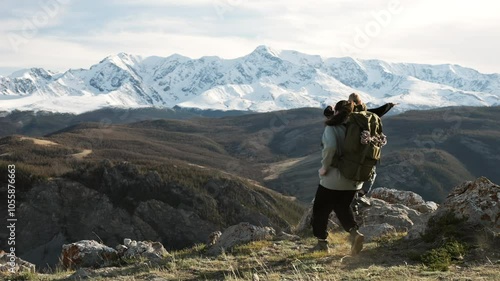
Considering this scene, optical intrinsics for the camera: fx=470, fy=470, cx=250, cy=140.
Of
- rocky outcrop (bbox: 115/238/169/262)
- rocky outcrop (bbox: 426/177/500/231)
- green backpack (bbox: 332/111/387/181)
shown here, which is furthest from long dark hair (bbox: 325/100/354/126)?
rocky outcrop (bbox: 115/238/169/262)

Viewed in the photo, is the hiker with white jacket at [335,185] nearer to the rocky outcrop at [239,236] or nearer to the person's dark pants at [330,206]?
the person's dark pants at [330,206]

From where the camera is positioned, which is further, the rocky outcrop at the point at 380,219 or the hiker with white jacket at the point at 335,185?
the rocky outcrop at the point at 380,219

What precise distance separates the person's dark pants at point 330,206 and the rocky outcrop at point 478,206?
112 inches

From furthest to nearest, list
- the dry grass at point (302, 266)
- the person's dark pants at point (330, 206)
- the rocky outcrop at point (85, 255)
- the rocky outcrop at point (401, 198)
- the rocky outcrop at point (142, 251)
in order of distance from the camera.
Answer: the rocky outcrop at point (401, 198) → the rocky outcrop at point (85, 255) → the rocky outcrop at point (142, 251) → the person's dark pants at point (330, 206) → the dry grass at point (302, 266)

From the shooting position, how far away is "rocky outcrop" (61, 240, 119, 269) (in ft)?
47.4

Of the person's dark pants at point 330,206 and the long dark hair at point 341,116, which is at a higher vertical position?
the long dark hair at point 341,116

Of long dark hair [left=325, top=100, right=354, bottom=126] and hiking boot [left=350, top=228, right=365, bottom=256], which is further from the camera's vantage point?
hiking boot [left=350, top=228, right=365, bottom=256]

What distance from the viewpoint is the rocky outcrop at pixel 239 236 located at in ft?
45.4

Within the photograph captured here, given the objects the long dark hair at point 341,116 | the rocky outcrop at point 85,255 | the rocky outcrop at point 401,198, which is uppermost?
the long dark hair at point 341,116

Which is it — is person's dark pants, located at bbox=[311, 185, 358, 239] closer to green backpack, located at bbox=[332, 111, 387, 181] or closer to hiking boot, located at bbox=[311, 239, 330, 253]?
→ hiking boot, located at bbox=[311, 239, 330, 253]

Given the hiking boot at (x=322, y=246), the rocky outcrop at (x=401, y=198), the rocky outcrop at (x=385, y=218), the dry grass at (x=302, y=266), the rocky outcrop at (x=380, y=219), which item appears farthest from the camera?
the rocky outcrop at (x=401, y=198)

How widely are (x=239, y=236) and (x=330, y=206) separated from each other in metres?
4.28

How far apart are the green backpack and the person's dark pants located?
652 millimetres

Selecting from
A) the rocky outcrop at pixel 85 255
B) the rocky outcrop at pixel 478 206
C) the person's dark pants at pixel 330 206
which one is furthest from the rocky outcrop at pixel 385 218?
the rocky outcrop at pixel 85 255
